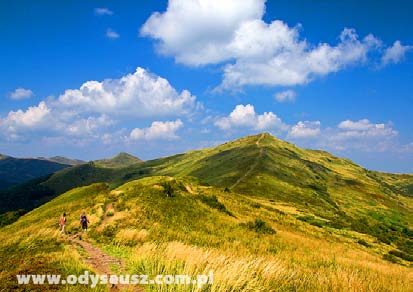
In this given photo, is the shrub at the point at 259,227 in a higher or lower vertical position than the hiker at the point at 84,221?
lower

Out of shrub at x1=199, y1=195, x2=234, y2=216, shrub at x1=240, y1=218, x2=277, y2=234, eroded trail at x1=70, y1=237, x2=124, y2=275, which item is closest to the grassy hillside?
shrub at x1=199, y1=195, x2=234, y2=216

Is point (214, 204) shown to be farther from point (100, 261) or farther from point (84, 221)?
point (100, 261)

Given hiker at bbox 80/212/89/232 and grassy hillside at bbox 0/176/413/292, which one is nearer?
grassy hillside at bbox 0/176/413/292

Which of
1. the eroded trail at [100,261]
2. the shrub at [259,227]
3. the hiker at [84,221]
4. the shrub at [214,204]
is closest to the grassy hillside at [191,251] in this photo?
the shrub at [214,204]

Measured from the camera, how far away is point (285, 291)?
403 inches

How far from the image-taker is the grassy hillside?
1061 cm

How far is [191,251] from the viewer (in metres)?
13.3

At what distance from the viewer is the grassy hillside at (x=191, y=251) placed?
10.6 meters

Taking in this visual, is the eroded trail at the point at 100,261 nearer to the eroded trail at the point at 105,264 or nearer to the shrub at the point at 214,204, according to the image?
the eroded trail at the point at 105,264

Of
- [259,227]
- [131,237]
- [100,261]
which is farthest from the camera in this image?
[259,227]

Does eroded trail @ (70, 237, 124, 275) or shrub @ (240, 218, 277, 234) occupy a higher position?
eroded trail @ (70, 237, 124, 275)

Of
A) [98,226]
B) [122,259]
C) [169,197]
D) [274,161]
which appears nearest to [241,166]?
[274,161]

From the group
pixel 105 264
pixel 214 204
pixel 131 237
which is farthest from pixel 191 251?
pixel 214 204

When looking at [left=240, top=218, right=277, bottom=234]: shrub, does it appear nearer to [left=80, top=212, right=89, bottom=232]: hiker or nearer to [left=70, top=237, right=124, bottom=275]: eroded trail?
[left=80, top=212, right=89, bottom=232]: hiker
